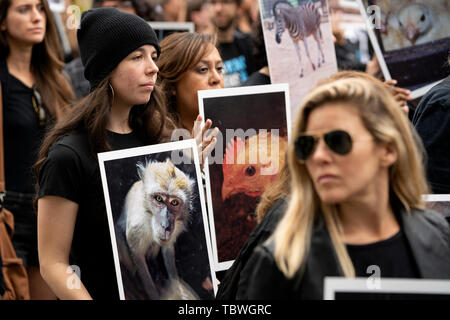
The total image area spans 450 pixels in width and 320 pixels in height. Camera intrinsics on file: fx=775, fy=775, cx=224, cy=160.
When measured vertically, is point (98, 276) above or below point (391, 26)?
below

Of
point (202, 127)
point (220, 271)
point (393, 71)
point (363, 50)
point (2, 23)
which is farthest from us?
point (363, 50)

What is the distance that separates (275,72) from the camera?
14.9 feet

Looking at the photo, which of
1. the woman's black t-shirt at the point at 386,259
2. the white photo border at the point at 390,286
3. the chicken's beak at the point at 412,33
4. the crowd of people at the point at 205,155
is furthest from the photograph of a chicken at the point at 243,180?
the white photo border at the point at 390,286

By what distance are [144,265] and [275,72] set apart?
1.87m

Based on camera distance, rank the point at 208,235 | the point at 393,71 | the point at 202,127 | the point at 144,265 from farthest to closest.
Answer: the point at 393,71 < the point at 202,127 < the point at 208,235 < the point at 144,265

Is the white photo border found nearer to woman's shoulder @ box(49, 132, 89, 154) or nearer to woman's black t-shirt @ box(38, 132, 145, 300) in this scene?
woman's black t-shirt @ box(38, 132, 145, 300)

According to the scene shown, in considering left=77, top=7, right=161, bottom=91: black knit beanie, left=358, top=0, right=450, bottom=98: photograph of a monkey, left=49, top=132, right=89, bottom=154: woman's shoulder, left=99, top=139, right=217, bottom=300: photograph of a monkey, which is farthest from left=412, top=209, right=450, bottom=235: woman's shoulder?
left=358, top=0, right=450, bottom=98: photograph of a monkey

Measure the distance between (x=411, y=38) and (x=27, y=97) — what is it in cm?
242

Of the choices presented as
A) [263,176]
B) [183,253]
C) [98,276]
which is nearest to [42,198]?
[98,276]

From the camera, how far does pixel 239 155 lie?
12.0ft

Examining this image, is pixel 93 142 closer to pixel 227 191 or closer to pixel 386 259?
pixel 227 191

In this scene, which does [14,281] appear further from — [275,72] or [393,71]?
[393,71]

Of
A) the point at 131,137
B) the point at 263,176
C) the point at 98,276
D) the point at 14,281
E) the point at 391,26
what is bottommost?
the point at 14,281

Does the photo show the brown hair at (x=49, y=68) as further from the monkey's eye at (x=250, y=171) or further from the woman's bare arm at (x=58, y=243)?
the woman's bare arm at (x=58, y=243)
